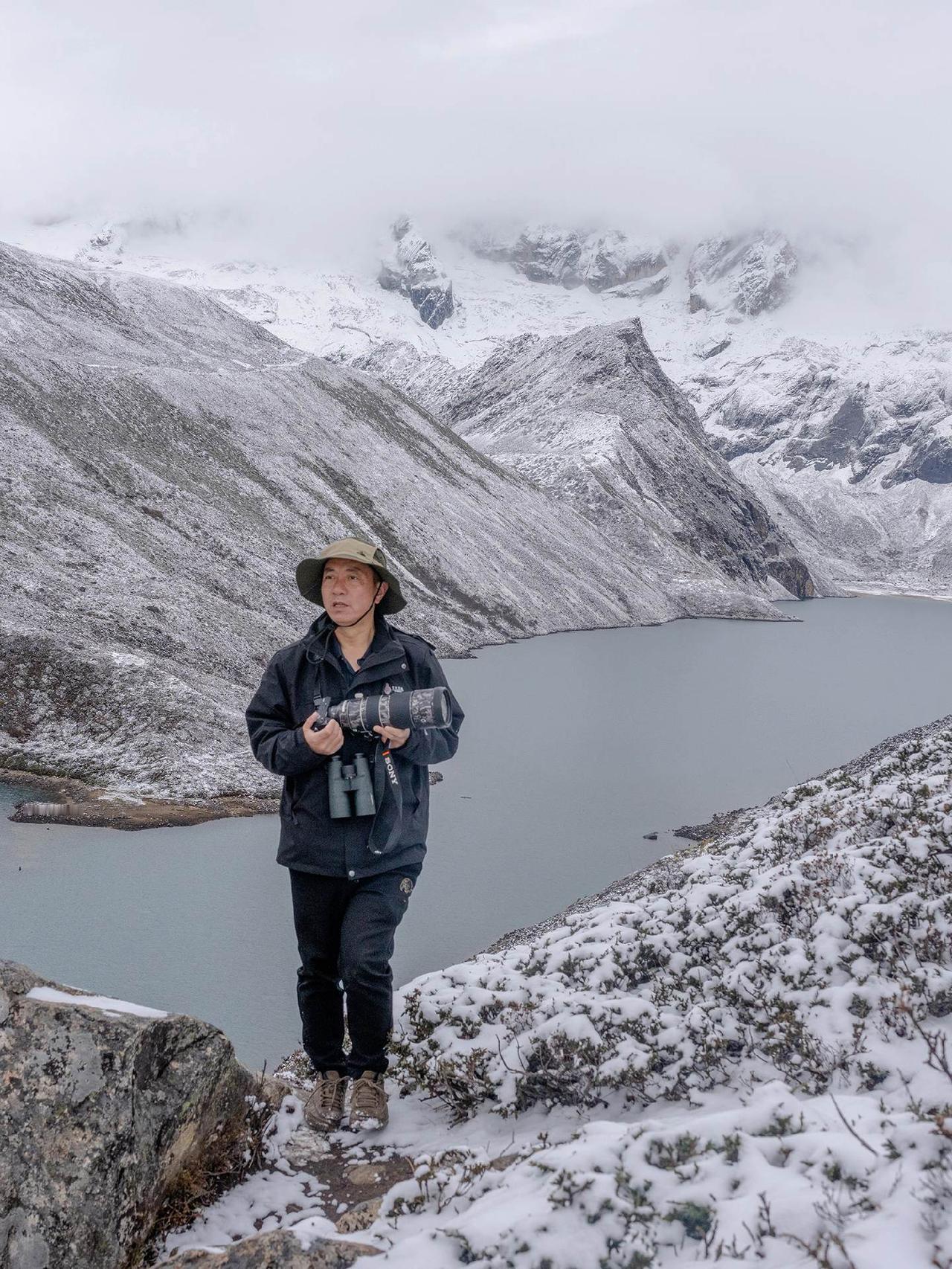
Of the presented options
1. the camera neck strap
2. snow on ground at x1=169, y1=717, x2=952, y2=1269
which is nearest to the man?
the camera neck strap

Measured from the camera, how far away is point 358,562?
6.68 meters

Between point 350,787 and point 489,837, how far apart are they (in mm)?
20141

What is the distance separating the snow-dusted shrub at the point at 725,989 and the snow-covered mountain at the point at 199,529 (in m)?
20.8

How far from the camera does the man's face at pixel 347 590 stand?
6703 millimetres

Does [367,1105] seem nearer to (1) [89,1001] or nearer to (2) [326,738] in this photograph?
(1) [89,1001]

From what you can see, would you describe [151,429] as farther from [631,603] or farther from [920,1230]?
[920,1230]

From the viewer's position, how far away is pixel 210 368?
82.4 meters

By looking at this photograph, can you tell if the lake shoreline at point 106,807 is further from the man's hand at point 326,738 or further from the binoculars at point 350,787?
the man's hand at point 326,738

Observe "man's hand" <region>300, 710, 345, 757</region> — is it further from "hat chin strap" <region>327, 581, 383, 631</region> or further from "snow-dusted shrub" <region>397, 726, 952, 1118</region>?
"snow-dusted shrub" <region>397, 726, 952, 1118</region>

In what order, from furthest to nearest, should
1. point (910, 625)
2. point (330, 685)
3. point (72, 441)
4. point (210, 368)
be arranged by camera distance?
point (910, 625) < point (210, 368) < point (72, 441) < point (330, 685)

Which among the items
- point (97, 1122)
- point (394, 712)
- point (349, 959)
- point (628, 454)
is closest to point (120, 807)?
point (349, 959)

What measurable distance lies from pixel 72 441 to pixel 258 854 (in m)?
42.0

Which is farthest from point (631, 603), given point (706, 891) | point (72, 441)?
point (706, 891)

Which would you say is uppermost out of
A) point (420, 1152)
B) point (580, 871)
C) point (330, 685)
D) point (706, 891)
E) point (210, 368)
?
point (210, 368)
